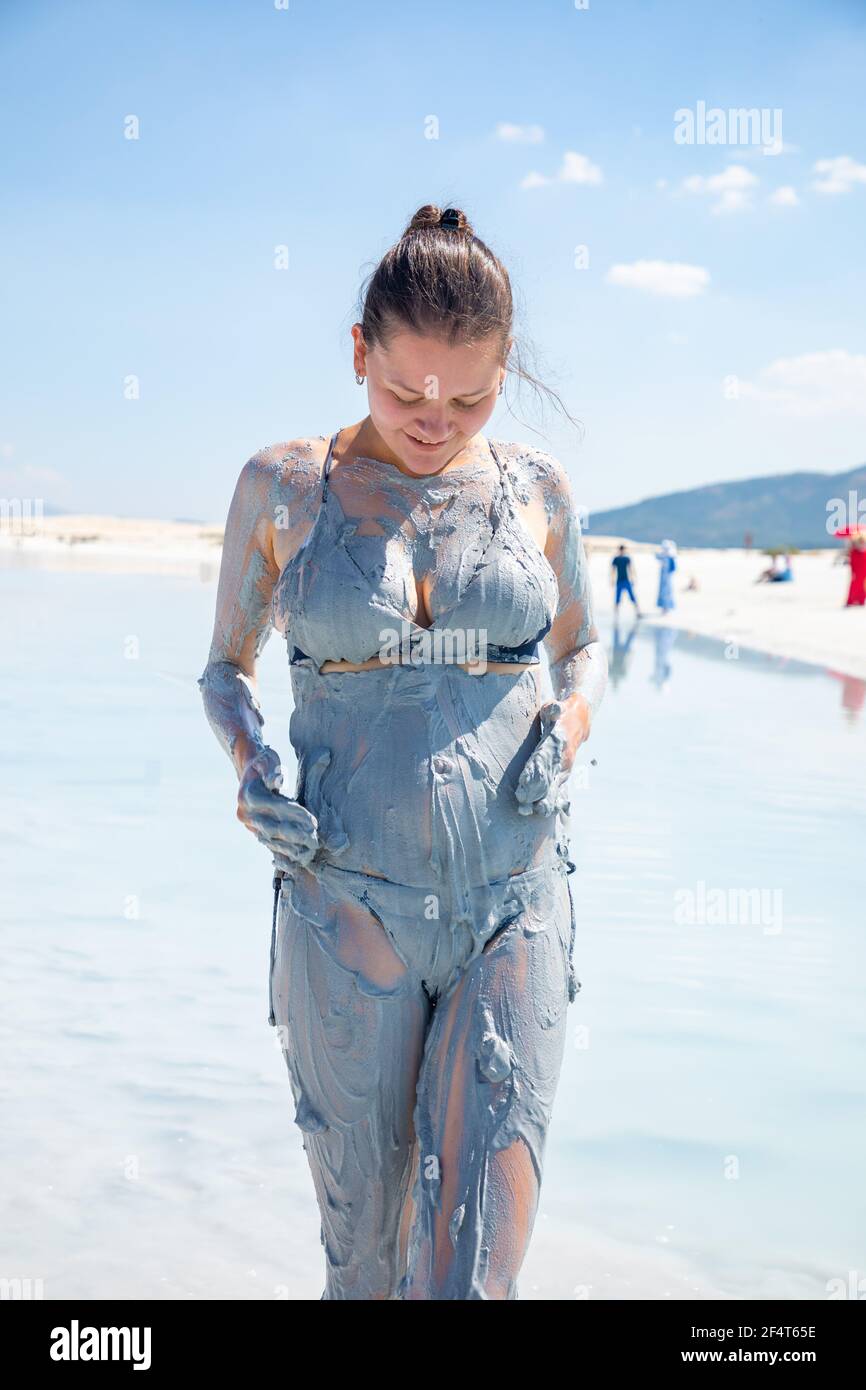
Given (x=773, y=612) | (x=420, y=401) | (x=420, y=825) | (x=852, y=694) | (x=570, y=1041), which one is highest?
(x=420, y=401)

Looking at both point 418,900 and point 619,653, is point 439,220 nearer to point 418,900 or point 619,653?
point 418,900

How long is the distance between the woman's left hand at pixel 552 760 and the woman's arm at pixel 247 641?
1.20 feet

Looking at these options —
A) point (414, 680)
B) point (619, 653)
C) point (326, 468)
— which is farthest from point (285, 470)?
point (619, 653)

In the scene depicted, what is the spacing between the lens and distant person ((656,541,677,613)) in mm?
26406

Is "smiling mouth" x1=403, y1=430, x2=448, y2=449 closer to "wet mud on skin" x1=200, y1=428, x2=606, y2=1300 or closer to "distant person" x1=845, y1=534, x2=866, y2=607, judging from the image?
"wet mud on skin" x1=200, y1=428, x2=606, y2=1300

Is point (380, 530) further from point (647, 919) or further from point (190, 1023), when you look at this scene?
point (647, 919)

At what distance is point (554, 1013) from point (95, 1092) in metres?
2.98

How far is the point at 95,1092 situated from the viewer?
4754 millimetres

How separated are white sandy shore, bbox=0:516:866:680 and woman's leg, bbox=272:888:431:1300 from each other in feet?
51.7

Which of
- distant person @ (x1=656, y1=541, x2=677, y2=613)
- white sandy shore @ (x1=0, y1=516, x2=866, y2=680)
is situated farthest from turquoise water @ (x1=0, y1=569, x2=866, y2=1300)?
distant person @ (x1=656, y1=541, x2=677, y2=613)

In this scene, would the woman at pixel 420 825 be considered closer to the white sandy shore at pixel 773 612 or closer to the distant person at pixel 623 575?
the white sandy shore at pixel 773 612

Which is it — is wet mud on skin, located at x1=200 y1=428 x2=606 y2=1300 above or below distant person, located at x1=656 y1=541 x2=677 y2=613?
below

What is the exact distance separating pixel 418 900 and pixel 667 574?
2570cm

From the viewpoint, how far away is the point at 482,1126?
2.11 metres
